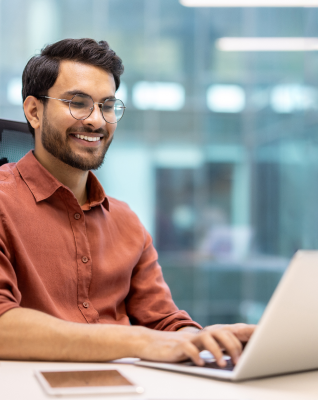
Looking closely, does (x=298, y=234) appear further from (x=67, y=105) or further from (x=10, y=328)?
(x=10, y=328)

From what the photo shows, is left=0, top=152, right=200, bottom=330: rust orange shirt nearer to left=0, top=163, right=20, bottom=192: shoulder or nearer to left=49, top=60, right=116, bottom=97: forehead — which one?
left=0, top=163, right=20, bottom=192: shoulder

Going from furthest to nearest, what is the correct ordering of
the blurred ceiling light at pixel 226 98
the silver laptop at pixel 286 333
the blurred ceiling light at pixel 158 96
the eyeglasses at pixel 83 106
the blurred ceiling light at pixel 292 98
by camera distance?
the blurred ceiling light at pixel 226 98, the blurred ceiling light at pixel 158 96, the blurred ceiling light at pixel 292 98, the eyeglasses at pixel 83 106, the silver laptop at pixel 286 333

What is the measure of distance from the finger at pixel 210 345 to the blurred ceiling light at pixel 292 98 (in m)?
4.28

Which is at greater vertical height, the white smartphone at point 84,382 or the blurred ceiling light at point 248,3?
the blurred ceiling light at point 248,3

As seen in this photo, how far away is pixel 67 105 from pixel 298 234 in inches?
147

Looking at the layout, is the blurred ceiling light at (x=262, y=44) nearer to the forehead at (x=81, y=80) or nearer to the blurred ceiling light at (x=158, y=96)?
the blurred ceiling light at (x=158, y=96)

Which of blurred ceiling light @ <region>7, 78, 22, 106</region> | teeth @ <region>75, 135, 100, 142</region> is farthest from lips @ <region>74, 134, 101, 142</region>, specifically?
blurred ceiling light @ <region>7, 78, 22, 106</region>

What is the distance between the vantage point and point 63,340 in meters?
0.98

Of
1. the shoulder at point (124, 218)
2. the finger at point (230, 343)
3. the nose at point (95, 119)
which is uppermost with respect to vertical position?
the nose at point (95, 119)

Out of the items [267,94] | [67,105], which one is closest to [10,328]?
[67,105]

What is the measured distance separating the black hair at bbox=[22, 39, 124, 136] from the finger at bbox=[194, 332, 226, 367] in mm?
965

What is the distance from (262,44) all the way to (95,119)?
4.56 m

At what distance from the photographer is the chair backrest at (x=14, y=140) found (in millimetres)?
1594

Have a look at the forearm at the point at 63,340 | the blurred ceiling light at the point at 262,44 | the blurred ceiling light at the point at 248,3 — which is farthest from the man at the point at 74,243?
the blurred ceiling light at the point at 262,44
